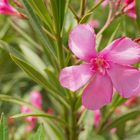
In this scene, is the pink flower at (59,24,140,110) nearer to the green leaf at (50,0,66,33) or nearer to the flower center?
the flower center

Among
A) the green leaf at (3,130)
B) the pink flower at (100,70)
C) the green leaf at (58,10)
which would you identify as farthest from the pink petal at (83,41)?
the green leaf at (3,130)

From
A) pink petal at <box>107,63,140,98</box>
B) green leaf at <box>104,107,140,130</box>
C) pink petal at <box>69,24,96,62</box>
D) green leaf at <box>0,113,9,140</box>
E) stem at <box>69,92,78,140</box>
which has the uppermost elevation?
pink petal at <box>69,24,96,62</box>

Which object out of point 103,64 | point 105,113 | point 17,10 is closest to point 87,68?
point 103,64

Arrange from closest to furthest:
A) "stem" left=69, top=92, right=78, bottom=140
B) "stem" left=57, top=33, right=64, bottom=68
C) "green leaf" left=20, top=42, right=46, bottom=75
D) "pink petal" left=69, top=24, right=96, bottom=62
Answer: "pink petal" left=69, top=24, right=96, bottom=62, "stem" left=57, top=33, right=64, bottom=68, "stem" left=69, top=92, right=78, bottom=140, "green leaf" left=20, top=42, right=46, bottom=75

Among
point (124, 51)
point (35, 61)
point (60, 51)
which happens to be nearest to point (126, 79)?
point (124, 51)

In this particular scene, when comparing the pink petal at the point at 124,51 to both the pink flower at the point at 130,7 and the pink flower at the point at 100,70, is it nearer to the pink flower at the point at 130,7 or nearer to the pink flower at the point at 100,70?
the pink flower at the point at 100,70

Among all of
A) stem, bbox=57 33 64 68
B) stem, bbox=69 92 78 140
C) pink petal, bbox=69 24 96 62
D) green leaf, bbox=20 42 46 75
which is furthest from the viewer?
green leaf, bbox=20 42 46 75

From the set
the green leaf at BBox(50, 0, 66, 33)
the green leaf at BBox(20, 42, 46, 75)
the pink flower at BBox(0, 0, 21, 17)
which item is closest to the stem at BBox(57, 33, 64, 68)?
the green leaf at BBox(50, 0, 66, 33)

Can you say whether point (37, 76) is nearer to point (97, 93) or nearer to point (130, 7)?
point (97, 93)
